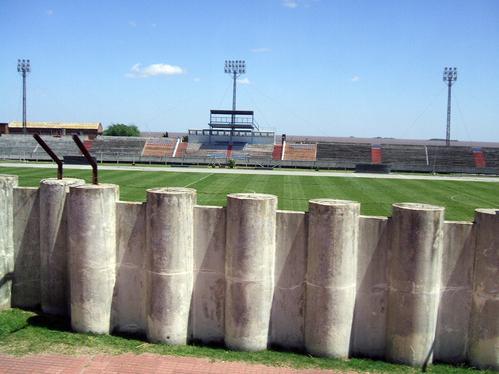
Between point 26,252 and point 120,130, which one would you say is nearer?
point 26,252

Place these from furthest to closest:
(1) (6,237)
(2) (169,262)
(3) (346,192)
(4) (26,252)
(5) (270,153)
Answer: (5) (270,153)
(3) (346,192)
(4) (26,252)
(1) (6,237)
(2) (169,262)

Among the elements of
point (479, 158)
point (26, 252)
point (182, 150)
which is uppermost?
point (182, 150)

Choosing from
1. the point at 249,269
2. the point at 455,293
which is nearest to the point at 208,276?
the point at 249,269

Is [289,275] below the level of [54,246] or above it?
below

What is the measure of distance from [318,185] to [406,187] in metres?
6.92

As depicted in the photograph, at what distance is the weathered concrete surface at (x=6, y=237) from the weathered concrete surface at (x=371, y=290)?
20.5ft

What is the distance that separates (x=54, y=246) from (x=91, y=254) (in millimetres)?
1003

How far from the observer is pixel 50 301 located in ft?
28.1

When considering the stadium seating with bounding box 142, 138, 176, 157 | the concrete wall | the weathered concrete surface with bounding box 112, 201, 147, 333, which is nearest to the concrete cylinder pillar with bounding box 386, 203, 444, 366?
the concrete wall

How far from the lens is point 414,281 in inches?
278

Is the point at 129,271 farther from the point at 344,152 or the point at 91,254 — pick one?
the point at 344,152

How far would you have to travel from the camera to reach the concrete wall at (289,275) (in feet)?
23.4

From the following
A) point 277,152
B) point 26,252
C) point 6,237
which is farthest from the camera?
point 277,152

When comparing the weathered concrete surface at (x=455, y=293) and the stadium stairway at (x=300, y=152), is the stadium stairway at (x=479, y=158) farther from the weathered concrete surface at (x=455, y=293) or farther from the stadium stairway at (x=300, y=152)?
the weathered concrete surface at (x=455, y=293)
